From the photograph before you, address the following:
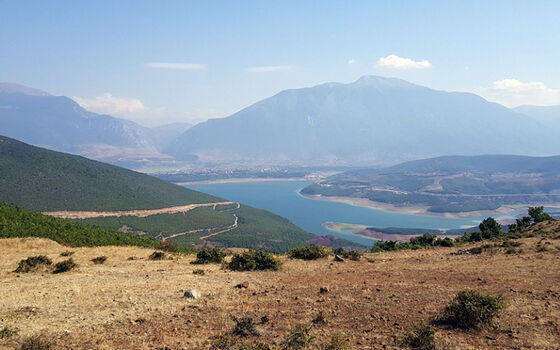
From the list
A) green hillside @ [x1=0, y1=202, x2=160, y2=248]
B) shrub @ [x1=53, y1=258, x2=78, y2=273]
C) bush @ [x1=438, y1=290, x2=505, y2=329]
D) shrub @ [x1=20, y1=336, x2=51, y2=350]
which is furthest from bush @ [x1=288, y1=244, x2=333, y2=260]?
shrub @ [x1=20, y1=336, x2=51, y2=350]

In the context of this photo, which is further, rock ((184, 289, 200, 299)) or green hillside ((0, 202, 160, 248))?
green hillside ((0, 202, 160, 248))

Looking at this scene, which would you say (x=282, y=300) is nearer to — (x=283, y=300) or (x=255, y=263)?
(x=283, y=300)

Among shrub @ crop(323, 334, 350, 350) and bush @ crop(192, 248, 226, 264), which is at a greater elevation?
shrub @ crop(323, 334, 350, 350)

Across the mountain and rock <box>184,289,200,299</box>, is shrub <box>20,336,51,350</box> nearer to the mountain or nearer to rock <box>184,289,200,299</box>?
rock <box>184,289,200,299</box>

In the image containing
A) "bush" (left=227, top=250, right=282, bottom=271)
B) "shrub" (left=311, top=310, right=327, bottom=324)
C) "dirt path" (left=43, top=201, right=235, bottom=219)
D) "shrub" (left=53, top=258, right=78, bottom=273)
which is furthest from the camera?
"dirt path" (left=43, top=201, right=235, bottom=219)

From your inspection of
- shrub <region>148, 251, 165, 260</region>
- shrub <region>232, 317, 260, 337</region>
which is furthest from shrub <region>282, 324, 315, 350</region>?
shrub <region>148, 251, 165, 260</region>

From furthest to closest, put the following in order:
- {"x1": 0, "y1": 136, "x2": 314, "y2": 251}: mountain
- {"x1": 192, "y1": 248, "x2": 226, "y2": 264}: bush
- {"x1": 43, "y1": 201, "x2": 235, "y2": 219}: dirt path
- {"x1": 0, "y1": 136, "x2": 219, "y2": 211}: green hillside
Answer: {"x1": 0, "y1": 136, "x2": 219, "y2": 211}: green hillside
{"x1": 0, "y1": 136, "x2": 314, "y2": 251}: mountain
{"x1": 43, "y1": 201, "x2": 235, "y2": 219}: dirt path
{"x1": 192, "y1": 248, "x2": 226, "y2": 264}: bush

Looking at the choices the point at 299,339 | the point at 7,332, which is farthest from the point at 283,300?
the point at 7,332
